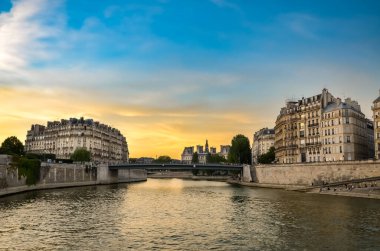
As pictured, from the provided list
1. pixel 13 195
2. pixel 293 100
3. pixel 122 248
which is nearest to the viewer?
pixel 122 248

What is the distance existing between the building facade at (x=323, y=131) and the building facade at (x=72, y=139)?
79013 millimetres

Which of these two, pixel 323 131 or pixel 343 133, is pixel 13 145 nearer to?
pixel 323 131

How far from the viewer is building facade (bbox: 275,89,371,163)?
9444cm

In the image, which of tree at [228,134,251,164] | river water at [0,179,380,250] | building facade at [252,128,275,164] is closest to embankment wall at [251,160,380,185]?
river water at [0,179,380,250]

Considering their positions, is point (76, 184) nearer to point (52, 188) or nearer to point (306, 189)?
point (52, 188)

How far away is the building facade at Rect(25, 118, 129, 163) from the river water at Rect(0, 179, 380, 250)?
11010cm

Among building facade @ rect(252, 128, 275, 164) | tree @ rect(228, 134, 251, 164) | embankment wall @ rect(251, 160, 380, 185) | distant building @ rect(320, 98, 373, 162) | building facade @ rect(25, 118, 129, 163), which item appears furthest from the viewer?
building facade @ rect(252, 128, 275, 164)

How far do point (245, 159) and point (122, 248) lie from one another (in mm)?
123547

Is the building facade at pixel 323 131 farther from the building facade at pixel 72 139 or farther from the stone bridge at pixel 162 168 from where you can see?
the building facade at pixel 72 139

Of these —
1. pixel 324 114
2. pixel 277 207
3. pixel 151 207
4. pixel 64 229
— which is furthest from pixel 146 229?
pixel 324 114

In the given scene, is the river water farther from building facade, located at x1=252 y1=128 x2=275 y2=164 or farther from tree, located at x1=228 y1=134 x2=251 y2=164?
building facade, located at x1=252 y1=128 x2=275 y2=164

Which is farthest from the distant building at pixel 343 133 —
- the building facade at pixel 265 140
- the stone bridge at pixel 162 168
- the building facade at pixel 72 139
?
the building facade at pixel 72 139

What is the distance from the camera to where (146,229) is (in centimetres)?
3403

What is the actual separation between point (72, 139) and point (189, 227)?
434ft
